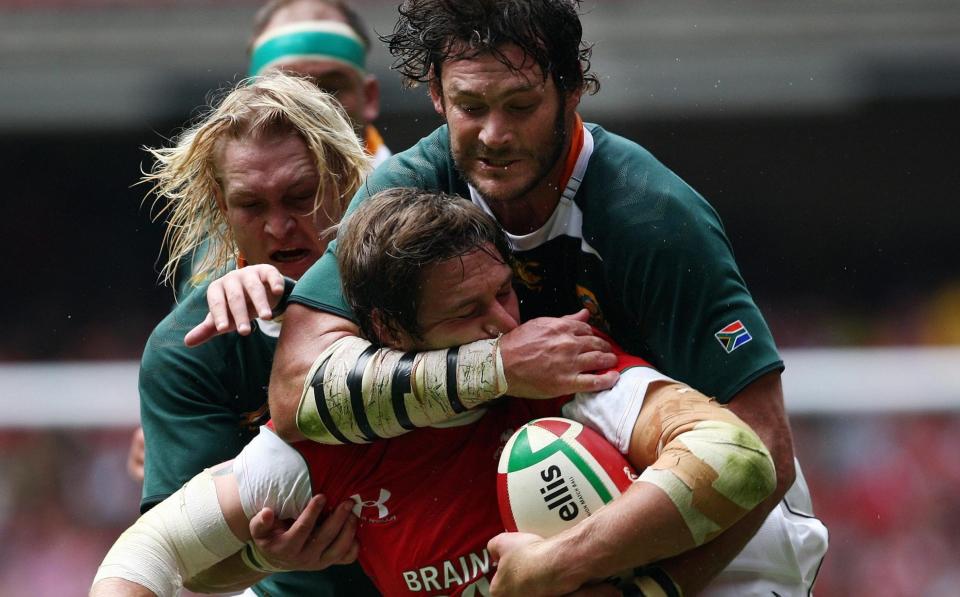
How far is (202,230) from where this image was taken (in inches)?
168

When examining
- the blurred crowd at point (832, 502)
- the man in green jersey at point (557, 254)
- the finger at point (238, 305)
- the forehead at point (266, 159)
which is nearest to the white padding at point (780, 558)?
the man in green jersey at point (557, 254)

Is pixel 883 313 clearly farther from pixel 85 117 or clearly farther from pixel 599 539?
pixel 599 539

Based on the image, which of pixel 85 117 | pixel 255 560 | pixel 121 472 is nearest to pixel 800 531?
pixel 255 560

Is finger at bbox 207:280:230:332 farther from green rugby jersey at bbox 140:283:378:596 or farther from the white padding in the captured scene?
the white padding

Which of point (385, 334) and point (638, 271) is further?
point (638, 271)

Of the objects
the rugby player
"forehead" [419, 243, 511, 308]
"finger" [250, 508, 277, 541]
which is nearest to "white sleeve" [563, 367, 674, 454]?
the rugby player

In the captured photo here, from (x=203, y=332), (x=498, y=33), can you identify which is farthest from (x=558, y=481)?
(x=498, y=33)

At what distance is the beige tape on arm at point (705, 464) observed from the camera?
2.76 meters

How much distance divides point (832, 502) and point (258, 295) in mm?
6104

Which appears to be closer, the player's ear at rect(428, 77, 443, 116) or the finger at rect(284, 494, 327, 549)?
the finger at rect(284, 494, 327, 549)

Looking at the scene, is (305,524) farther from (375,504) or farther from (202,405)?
(202,405)

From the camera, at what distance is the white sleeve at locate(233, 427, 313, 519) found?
3156mm

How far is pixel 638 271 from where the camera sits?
3.26 metres

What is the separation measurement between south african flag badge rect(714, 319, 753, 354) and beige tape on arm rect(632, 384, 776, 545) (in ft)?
1.04
